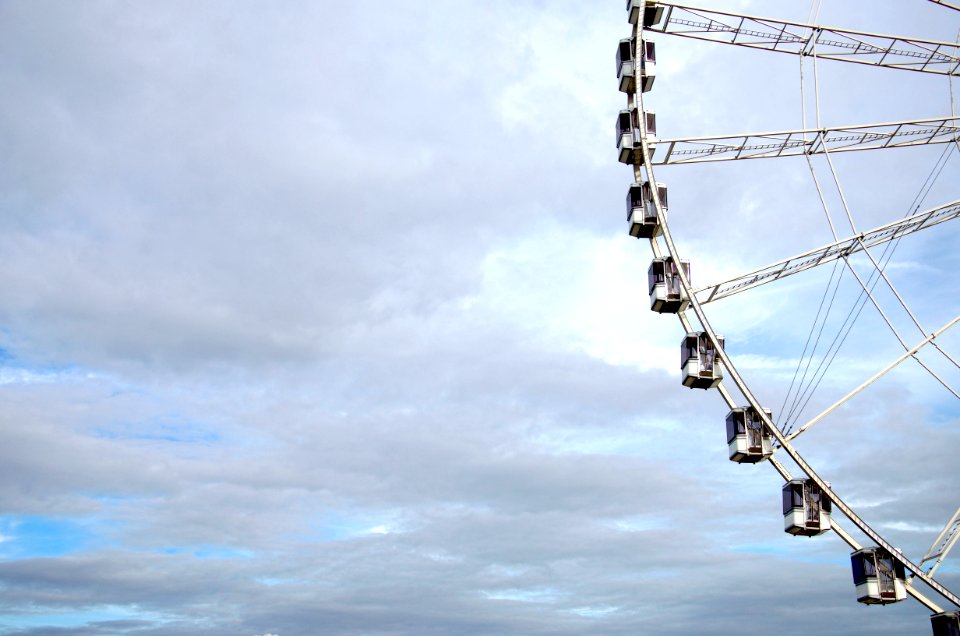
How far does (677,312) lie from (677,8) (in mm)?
12071

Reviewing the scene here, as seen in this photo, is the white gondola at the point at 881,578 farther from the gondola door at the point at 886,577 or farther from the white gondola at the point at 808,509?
the white gondola at the point at 808,509

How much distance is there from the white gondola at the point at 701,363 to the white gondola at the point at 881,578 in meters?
8.03

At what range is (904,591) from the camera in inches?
1463

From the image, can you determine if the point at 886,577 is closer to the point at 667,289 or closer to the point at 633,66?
the point at 667,289

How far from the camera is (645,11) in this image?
146ft

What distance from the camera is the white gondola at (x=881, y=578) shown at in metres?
37.2

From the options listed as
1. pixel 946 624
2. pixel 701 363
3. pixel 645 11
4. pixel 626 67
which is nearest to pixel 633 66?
pixel 626 67

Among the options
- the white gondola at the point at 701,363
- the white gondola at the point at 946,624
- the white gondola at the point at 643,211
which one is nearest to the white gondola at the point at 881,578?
the white gondola at the point at 946,624

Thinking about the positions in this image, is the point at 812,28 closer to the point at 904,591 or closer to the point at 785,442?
the point at 785,442

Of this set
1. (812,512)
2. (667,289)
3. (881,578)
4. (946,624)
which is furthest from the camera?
(667,289)

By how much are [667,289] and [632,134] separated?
21.2ft

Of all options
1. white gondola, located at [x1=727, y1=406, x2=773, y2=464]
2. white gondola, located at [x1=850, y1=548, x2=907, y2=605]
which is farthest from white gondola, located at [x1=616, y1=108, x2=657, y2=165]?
white gondola, located at [x1=850, y1=548, x2=907, y2=605]

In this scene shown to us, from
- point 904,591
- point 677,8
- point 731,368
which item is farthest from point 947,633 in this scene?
point 677,8

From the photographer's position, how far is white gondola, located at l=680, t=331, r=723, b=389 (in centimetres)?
4072
